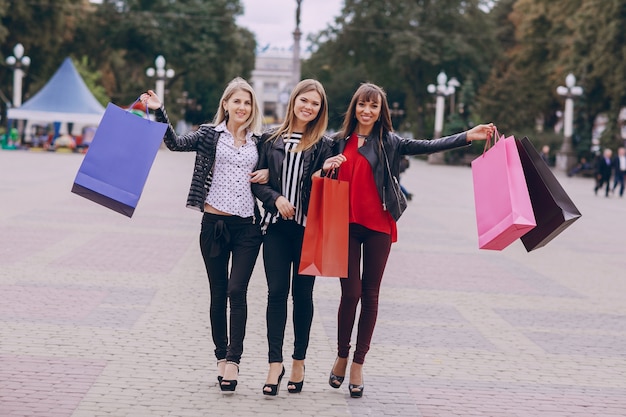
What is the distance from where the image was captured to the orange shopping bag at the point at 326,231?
16.1 ft

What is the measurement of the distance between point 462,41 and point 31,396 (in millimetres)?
57004

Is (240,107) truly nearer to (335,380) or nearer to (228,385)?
(228,385)

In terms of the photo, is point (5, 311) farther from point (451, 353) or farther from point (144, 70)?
point (144, 70)

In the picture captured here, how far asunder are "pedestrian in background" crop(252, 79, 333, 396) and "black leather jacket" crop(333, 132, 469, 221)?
0.18m

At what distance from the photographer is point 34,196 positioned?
59.8 feet

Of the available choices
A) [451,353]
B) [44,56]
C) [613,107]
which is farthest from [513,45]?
[451,353]

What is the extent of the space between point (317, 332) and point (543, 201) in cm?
257

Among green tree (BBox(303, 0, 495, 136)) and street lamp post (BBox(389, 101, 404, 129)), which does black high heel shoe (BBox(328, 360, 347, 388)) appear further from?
street lamp post (BBox(389, 101, 404, 129))

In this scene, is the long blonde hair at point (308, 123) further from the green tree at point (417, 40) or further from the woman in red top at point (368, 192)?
the green tree at point (417, 40)

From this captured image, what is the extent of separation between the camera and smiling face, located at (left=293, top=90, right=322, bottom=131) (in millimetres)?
5105

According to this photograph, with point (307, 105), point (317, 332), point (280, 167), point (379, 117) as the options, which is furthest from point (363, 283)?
point (317, 332)

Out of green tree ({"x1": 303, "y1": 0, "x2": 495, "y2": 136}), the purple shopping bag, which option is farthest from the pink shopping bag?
green tree ({"x1": 303, "y1": 0, "x2": 495, "y2": 136})

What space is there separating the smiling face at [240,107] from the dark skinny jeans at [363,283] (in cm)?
81

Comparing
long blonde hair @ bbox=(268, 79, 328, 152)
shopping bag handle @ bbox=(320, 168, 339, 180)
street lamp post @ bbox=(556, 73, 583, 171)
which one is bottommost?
street lamp post @ bbox=(556, 73, 583, 171)
